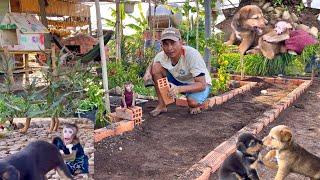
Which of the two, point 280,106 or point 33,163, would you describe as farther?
point 280,106

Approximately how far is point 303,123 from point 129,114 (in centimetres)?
195

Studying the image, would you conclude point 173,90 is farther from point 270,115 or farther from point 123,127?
point 270,115

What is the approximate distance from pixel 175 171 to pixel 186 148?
1.75 feet

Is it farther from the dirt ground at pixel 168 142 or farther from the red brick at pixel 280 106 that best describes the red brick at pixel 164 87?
the red brick at pixel 280 106

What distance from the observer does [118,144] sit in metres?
3.26

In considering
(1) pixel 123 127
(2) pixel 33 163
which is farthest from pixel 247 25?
(2) pixel 33 163

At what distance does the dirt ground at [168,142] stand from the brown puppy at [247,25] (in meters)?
2.78

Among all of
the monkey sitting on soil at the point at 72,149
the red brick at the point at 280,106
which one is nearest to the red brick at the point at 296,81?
the red brick at the point at 280,106

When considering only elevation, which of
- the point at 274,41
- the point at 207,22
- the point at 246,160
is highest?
the point at 207,22

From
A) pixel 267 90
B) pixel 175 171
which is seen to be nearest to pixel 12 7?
pixel 267 90

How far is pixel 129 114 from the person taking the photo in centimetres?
367

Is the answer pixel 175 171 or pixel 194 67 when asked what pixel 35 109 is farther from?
pixel 194 67

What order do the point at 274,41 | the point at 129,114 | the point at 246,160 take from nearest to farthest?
the point at 246,160 < the point at 129,114 < the point at 274,41

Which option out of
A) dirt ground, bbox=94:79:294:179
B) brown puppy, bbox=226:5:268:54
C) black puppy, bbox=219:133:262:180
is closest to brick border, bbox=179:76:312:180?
dirt ground, bbox=94:79:294:179
